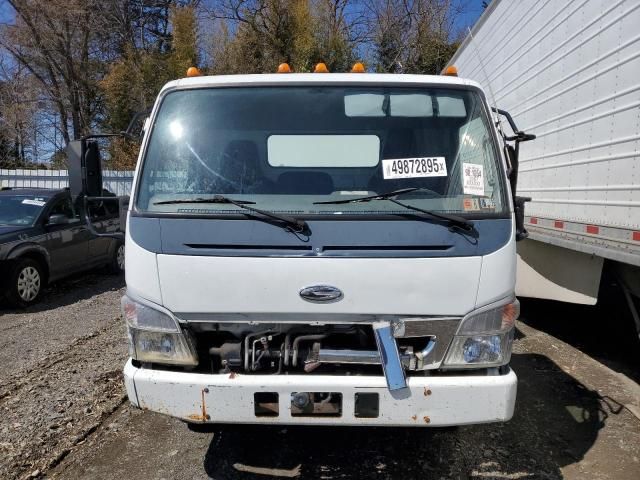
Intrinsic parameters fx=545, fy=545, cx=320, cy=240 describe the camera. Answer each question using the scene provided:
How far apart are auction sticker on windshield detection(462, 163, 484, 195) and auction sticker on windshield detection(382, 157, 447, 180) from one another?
0.12 metres

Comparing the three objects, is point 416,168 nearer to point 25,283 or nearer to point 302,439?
point 302,439

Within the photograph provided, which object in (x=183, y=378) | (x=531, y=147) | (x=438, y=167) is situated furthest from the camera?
(x=531, y=147)

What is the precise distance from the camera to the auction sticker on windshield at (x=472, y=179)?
297cm

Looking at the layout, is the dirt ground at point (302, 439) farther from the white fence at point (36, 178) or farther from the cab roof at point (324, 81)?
the white fence at point (36, 178)

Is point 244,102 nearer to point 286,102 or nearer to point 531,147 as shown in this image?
point 286,102

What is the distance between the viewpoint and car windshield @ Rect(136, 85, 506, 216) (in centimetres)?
300

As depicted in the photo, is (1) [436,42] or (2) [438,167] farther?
(1) [436,42]

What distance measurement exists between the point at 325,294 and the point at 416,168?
914 millimetres

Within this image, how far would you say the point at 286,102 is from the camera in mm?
3225

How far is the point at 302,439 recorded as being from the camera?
3.57 meters

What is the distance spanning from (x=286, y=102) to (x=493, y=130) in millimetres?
1210

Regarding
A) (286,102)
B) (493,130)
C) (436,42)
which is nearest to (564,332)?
(493,130)

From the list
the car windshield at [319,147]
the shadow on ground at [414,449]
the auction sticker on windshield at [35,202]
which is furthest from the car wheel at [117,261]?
the car windshield at [319,147]

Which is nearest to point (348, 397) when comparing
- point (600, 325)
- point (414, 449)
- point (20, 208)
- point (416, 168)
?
point (414, 449)
